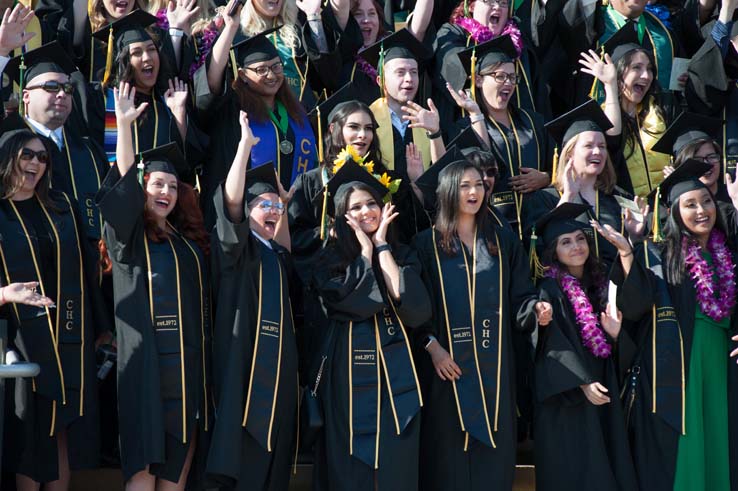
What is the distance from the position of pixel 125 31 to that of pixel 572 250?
2743mm

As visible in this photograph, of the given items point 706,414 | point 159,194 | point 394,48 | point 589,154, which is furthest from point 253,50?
point 706,414

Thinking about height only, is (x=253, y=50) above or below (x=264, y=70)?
above

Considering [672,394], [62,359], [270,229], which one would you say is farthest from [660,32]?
[62,359]

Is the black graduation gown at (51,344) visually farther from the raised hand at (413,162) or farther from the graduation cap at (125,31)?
the raised hand at (413,162)

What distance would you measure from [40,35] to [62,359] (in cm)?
253

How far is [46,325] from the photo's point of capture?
5.64 m

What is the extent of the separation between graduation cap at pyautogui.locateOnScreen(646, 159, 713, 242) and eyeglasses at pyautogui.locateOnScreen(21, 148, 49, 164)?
3.12 m

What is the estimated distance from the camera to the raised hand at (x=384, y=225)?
19.5ft

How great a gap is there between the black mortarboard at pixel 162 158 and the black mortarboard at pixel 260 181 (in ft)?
1.18

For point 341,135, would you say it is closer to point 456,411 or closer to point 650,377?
point 456,411

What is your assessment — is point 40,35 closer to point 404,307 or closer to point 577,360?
point 404,307

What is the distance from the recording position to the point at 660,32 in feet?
26.8

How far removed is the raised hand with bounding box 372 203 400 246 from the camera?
595cm

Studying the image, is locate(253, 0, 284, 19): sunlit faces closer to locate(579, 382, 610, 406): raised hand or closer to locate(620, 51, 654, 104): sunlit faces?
locate(620, 51, 654, 104): sunlit faces
